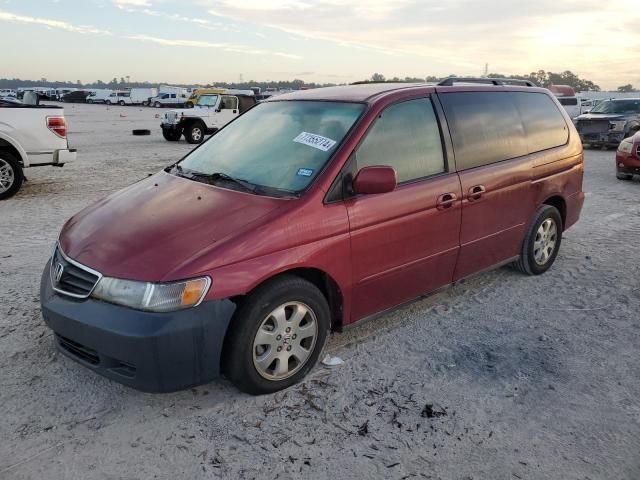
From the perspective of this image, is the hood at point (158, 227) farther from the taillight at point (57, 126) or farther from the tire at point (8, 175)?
the taillight at point (57, 126)

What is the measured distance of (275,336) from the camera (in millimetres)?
3098

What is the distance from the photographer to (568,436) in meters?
2.82

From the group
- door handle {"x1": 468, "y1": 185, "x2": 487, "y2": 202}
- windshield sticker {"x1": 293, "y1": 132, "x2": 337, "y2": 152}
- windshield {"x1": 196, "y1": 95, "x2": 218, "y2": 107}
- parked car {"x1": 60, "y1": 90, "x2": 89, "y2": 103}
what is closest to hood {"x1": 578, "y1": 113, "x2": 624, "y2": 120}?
windshield {"x1": 196, "y1": 95, "x2": 218, "y2": 107}

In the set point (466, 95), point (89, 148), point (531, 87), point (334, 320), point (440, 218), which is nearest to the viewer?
point (334, 320)

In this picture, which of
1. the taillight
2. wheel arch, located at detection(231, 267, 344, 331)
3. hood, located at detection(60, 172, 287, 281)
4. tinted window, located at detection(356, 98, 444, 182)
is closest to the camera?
hood, located at detection(60, 172, 287, 281)

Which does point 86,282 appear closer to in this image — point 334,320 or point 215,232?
point 215,232

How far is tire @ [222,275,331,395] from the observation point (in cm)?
293

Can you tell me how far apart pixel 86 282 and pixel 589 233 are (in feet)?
19.8

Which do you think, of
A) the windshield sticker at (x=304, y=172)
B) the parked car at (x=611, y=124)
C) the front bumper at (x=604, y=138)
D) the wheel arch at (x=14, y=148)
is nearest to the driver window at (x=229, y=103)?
the wheel arch at (x=14, y=148)

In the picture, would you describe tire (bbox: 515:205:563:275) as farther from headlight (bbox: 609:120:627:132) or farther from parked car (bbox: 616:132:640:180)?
headlight (bbox: 609:120:627:132)

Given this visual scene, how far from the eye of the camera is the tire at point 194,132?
18.8 metres

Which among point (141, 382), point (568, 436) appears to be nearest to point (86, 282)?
point (141, 382)

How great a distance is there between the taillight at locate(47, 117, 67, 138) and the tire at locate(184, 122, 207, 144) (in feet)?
31.9

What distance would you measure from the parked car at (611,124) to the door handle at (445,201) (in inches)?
583
